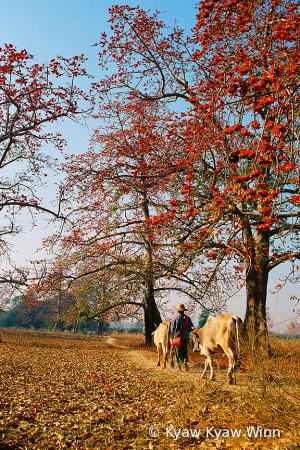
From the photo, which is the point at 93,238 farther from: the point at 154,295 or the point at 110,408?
the point at 110,408

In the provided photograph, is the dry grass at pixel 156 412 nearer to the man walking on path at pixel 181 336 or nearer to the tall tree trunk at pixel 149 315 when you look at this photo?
the man walking on path at pixel 181 336

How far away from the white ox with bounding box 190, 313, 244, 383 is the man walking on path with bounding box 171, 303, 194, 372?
93cm

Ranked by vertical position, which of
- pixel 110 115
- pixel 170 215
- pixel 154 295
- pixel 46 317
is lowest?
pixel 46 317

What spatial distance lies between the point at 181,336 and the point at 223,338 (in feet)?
7.40

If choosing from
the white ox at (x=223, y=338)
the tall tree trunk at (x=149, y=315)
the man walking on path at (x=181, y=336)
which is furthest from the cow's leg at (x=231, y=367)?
the tall tree trunk at (x=149, y=315)

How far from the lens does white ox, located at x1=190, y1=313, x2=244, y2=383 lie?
716cm

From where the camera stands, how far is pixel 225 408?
5.05m

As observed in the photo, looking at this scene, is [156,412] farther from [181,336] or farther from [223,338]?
[181,336]

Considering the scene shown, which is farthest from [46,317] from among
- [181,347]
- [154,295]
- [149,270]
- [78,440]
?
[78,440]

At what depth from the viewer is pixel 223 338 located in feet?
24.2

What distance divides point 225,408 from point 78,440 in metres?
2.31

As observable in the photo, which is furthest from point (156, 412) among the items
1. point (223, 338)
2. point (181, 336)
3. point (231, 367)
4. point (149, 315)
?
point (149, 315)

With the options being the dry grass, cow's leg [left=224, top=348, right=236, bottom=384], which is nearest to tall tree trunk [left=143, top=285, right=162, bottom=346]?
the dry grass

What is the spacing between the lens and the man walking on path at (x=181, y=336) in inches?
368
